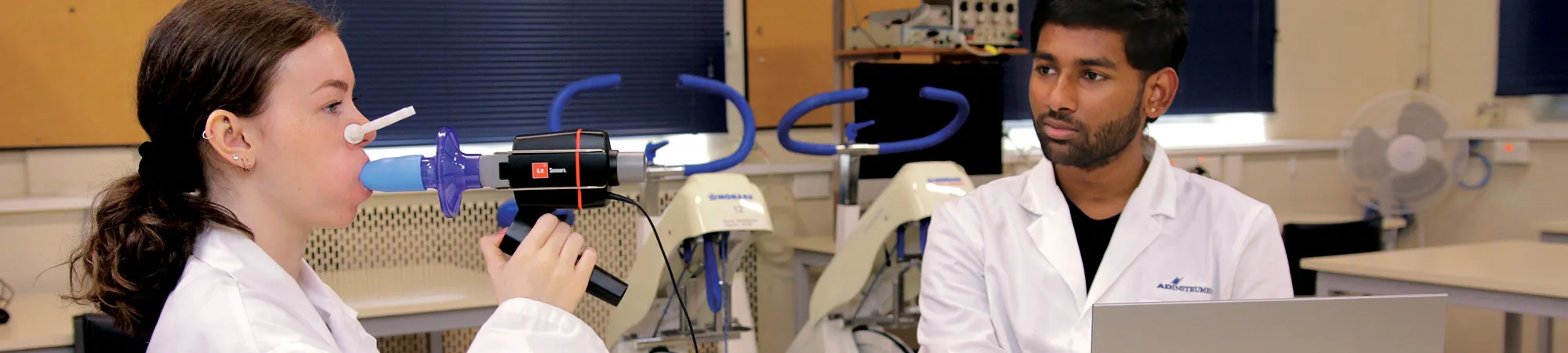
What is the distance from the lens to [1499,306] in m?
2.68

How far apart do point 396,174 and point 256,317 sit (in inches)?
7.1

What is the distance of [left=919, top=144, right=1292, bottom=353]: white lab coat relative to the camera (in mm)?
1825

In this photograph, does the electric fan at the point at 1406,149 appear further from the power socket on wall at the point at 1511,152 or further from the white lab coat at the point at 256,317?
the white lab coat at the point at 256,317

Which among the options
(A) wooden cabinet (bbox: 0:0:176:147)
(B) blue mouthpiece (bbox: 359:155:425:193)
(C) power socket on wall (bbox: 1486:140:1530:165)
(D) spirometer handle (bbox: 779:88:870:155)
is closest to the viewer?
(B) blue mouthpiece (bbox: 359:155:425:193)

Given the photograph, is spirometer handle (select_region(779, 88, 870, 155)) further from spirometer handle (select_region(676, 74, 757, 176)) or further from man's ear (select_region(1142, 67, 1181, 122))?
man's ear (select_region(1142, 67, 1181, 122))

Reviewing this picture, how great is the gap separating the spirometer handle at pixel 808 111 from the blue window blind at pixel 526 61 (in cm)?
101

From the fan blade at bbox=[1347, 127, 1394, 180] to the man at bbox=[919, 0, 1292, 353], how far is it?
9.49 ft

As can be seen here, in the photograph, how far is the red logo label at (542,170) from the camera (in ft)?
3.67

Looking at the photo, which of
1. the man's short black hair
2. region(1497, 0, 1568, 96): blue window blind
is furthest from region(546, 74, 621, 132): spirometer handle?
region(1497, 0, 1568, 96): blue window blind

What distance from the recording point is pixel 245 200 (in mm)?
1136

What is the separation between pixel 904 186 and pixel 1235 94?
3110 millimetres

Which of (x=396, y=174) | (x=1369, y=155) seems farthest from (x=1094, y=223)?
(x=1369, y=155)

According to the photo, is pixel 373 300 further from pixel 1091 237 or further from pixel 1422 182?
pixel 1422 182

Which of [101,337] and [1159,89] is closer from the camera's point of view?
[1159,89]
